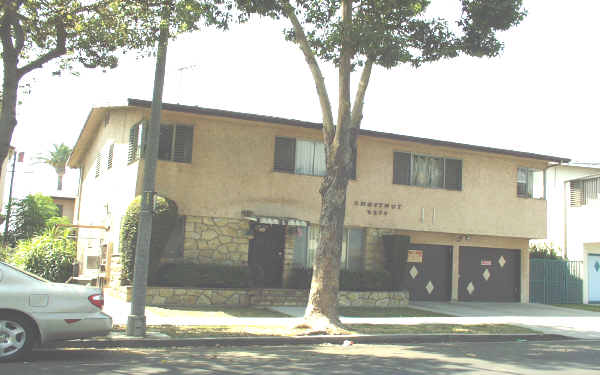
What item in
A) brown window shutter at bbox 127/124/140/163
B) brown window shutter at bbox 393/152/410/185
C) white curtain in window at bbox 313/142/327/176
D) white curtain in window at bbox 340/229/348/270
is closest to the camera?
brown window shutter at bbox 127/124/140/163

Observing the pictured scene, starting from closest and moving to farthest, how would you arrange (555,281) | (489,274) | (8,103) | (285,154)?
1. (8,103)
2. (285,154)
3. (489,274)
4. (555,281)

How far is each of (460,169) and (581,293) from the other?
25.5 feet

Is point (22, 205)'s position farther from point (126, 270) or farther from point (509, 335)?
point (509, 335)

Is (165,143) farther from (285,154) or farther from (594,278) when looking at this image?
(594,278)

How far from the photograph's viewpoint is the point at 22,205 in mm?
39344

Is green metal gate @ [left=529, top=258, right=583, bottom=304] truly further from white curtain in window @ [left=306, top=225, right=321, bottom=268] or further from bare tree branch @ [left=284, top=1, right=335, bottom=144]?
bare tree branch @ [left=284, top=1, right=335, bottom=144]

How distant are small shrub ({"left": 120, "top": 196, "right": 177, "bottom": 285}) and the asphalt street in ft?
21.8

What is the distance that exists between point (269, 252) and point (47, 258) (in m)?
7.66

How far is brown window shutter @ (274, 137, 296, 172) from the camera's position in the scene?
18969 mm

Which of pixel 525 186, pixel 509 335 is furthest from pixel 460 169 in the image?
pixel 509 335

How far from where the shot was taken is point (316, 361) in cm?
892

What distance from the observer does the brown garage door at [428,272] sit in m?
21.1

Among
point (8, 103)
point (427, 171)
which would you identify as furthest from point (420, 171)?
point (8, 103)

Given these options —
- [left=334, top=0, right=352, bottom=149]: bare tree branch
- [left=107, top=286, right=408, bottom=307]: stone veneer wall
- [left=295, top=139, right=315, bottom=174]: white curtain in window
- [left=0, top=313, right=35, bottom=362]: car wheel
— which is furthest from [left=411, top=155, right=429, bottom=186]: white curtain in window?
[left=0, top=313, right=35, bottom=362]: car wheel
